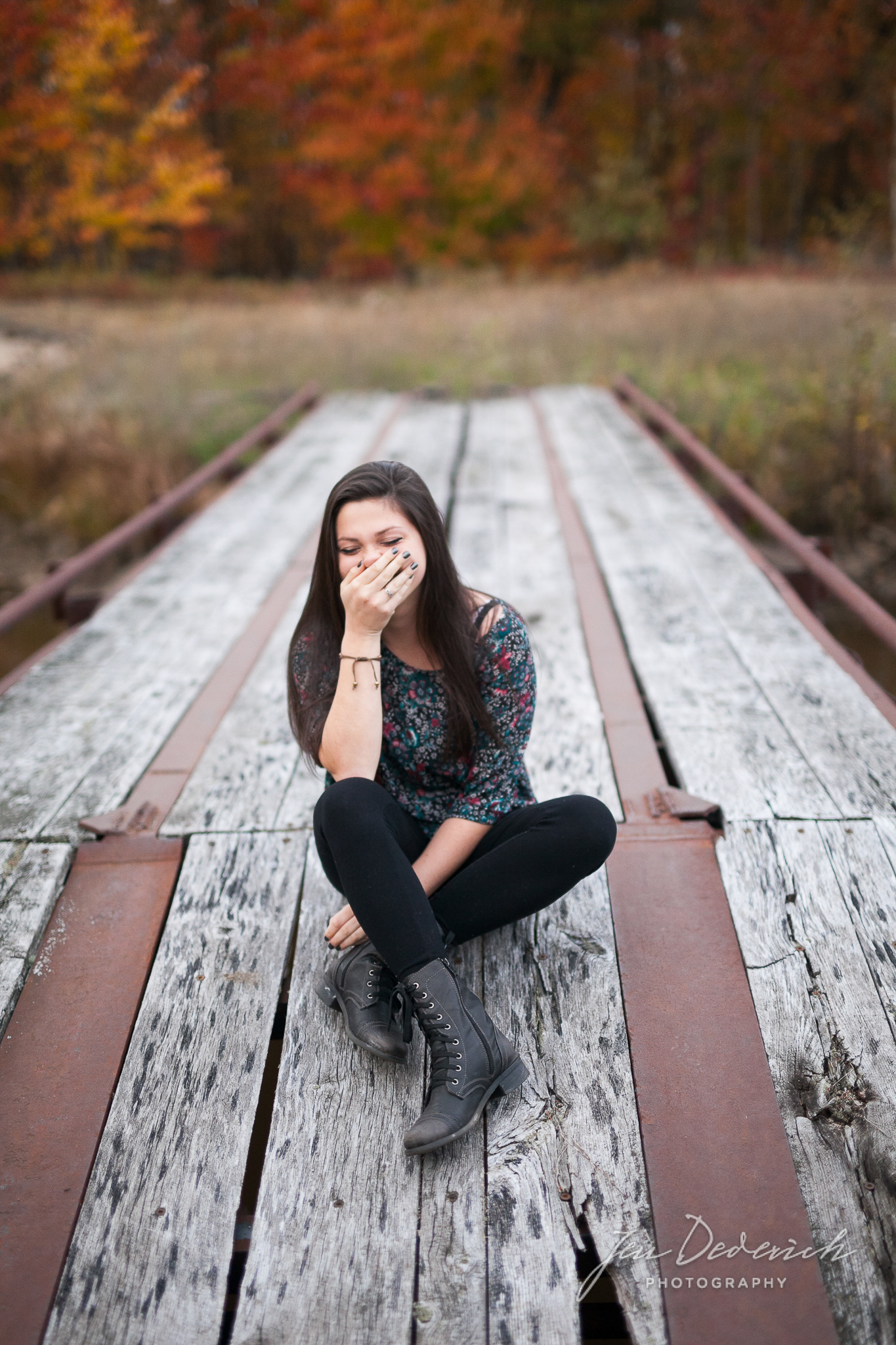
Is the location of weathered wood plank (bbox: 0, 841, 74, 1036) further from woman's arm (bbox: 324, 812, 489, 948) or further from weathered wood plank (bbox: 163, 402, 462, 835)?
woman's arm (bbox: 324, 812, 489, 948)

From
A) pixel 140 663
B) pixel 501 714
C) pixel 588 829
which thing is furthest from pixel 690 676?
pixel 140 663

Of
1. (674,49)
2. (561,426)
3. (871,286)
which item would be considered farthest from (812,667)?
(674,49)

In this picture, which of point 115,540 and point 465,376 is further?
point 465,376

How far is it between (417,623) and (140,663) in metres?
1.90

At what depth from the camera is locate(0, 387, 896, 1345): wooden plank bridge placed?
5.29ft

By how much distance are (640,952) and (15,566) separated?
6.69 metres

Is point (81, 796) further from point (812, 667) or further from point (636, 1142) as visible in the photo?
point (812, 667)

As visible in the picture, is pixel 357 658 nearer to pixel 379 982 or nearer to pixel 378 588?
pixel 378 588

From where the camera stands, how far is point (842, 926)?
7.29 ft

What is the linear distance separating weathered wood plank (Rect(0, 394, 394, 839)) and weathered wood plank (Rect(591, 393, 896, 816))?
208 cm

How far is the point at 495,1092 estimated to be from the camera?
190 centimetres

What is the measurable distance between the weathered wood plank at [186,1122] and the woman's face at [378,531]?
36.7 inches

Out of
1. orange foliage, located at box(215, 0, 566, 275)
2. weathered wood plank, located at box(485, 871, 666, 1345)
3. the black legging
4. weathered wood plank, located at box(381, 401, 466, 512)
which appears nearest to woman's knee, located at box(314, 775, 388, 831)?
the black legging

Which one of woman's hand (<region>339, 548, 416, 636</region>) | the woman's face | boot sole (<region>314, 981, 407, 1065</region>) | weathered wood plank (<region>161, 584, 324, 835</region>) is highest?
the woman's face
